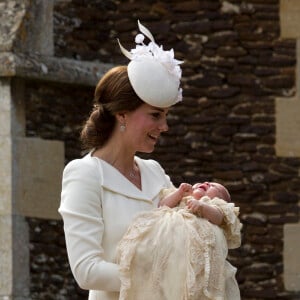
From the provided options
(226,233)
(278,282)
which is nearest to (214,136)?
(278,282)

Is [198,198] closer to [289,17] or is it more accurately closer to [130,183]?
[130,183]

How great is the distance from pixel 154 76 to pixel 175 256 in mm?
665

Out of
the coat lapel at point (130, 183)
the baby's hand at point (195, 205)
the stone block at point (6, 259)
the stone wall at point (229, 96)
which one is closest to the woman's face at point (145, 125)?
the coat lapel at point (130, 183)

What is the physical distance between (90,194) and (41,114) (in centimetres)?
407

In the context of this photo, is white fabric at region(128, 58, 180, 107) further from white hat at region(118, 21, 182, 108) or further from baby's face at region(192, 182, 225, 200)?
baby's face at region(192, 182, 225, 200)

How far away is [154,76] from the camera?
5.45m

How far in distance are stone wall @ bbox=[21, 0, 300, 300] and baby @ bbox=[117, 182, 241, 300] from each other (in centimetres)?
432

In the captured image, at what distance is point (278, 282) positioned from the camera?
9789 millimetres

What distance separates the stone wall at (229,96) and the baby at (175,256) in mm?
4323

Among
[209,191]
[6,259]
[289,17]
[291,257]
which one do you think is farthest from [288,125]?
[209,191]

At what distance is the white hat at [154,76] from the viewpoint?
5.33 m

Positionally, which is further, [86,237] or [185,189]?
[185,189]

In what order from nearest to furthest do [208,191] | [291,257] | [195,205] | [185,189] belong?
[195,205] < [185,189] < [208,191] < [291,257]

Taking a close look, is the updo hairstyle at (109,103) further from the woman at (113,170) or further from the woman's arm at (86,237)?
the woman's arm at (86,237)
